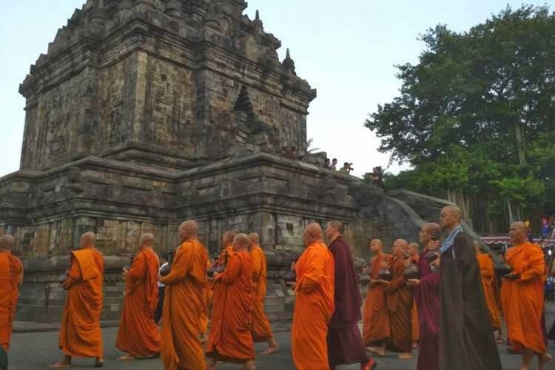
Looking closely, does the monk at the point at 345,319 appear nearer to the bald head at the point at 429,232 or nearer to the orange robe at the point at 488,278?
the bald head at the point at 429,232

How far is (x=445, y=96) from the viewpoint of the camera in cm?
2903

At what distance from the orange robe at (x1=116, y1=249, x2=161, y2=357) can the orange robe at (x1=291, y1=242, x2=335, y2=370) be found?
2.78m

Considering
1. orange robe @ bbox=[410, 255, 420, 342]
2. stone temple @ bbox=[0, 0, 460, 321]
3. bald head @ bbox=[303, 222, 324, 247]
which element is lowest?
orange robe @ bbox=[410, 255, 420, 342]

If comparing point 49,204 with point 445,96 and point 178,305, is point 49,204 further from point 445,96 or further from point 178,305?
point 445,96

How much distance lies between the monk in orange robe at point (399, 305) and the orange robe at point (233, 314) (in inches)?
87.1

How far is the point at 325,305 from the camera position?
5781 mm

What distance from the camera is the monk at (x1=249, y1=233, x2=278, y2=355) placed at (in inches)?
309

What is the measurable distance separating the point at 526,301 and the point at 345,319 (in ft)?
8.37

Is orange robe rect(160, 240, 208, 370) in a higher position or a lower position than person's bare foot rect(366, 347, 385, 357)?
higher

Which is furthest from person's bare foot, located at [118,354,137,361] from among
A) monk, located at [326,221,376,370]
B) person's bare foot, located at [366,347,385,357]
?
person's bare foot, located at [366,347,385,357]

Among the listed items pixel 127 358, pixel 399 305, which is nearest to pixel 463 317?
pixel 399 305

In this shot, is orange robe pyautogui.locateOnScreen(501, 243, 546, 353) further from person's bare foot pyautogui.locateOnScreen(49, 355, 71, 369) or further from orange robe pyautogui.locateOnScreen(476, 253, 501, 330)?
person's bare foot pyautogui.locateOnScreen(49, 355, 71, 369)

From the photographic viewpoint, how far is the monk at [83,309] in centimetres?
685

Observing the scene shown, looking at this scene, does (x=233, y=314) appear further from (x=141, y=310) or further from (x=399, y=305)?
(x=399, y=305)
